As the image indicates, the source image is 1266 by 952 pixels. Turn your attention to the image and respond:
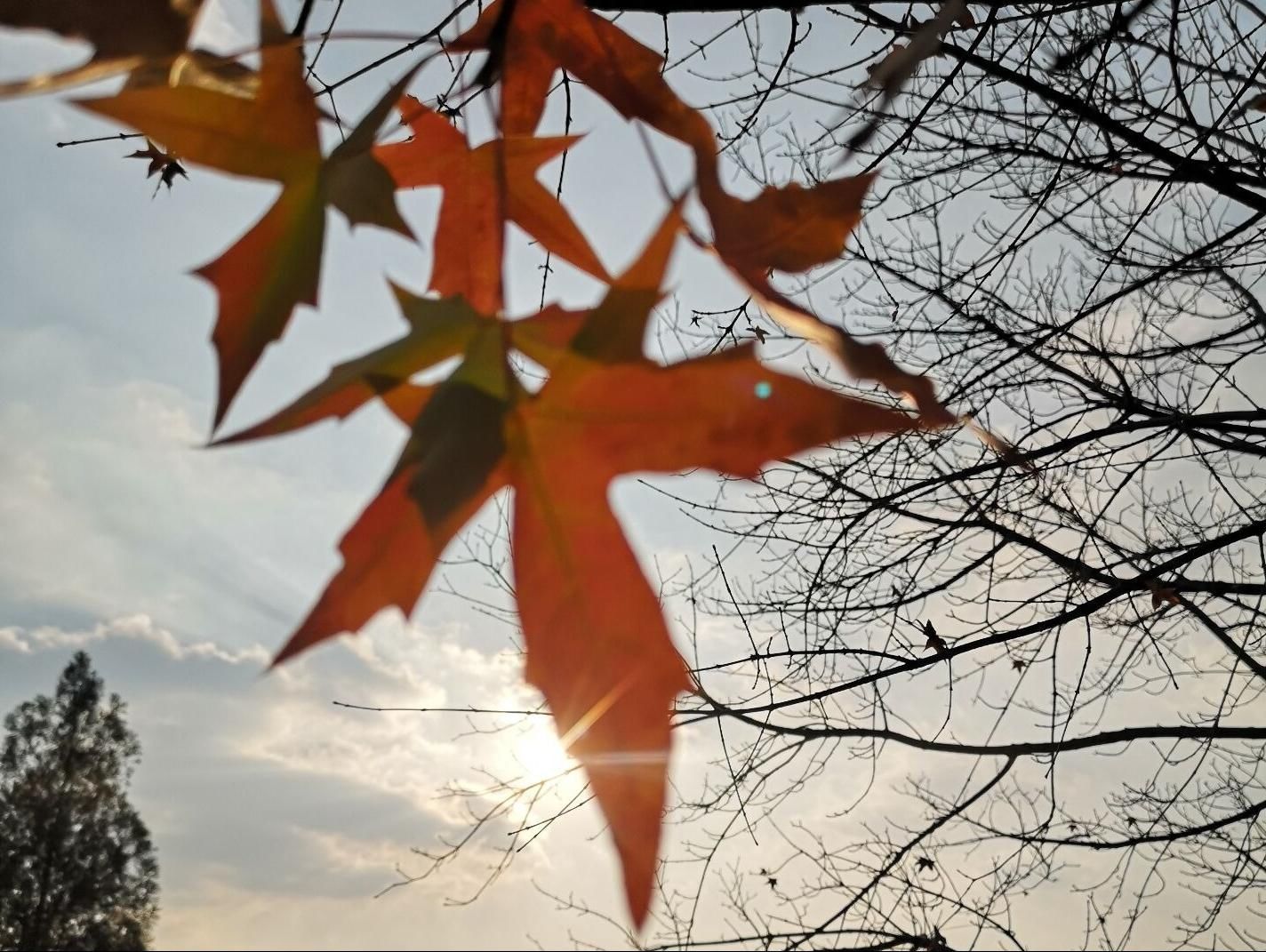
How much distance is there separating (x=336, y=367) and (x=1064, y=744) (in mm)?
2384

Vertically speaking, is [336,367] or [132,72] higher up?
[132,72]

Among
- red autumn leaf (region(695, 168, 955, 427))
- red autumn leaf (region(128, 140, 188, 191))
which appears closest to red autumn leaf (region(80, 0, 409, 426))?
red autumn leaf (region(695, 168, 955, 427))

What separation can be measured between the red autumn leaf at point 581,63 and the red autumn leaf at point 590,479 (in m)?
0.19

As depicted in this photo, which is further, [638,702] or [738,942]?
[738,942]

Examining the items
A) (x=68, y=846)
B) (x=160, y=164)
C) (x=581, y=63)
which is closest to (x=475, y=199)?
(x=581, y=63)

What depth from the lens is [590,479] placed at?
10.7 inches

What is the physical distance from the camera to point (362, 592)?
0.26m

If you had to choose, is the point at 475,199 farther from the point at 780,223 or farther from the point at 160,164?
the point at 160,164

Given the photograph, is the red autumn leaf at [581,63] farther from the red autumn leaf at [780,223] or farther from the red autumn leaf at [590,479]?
the red autumn leaf at [590,479]

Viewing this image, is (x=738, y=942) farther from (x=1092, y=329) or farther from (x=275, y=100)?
(x=275, y=100)

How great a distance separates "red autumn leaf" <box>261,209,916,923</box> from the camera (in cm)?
25

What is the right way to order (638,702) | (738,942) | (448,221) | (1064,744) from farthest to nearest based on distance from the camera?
1. (738,942)
2. (1064,744)
3. (448,221)
4. (638,702)

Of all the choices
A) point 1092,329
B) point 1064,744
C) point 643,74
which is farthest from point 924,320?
point 643,74

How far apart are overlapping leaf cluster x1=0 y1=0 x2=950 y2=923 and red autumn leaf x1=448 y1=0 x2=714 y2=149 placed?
12 cm
